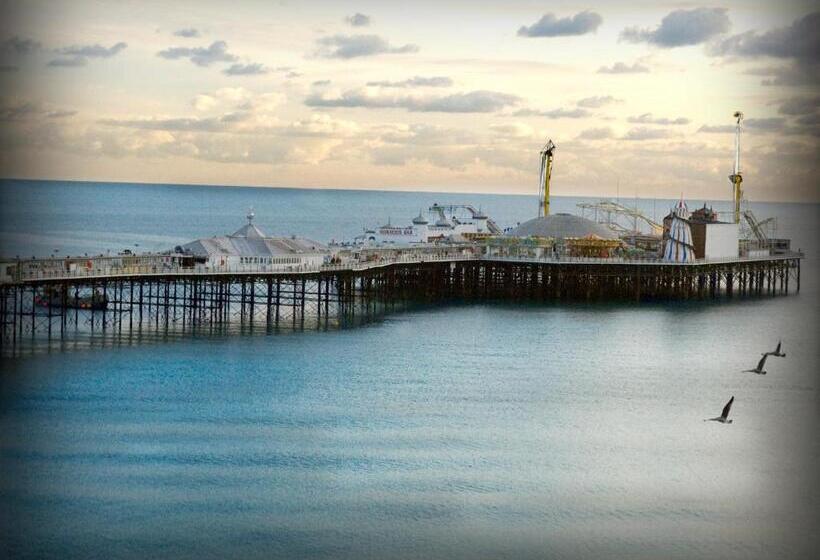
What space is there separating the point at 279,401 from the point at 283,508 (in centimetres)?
975

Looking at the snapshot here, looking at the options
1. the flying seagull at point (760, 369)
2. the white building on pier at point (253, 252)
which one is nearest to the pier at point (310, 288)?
the white building on pier at point (253, 252)

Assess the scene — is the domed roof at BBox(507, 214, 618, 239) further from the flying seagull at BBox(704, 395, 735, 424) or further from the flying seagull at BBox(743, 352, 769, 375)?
the flying seagull at BBox(704, 395, 735, 424)

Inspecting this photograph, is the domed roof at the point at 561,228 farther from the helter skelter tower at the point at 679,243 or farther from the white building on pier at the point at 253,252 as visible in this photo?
the white building on pier at the point at 253,252

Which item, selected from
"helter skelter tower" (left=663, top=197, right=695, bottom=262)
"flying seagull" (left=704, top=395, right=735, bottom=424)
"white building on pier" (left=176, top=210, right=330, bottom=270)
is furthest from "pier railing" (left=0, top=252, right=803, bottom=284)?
"flying seagull" (left=704, top=395, right=735, bottom=424)

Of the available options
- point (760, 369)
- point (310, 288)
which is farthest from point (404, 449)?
point (310, 288)

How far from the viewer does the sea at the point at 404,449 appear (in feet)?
84.0

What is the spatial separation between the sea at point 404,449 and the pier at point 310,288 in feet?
13.6

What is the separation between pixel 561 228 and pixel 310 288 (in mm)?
19012

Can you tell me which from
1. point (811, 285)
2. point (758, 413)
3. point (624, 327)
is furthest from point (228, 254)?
point (811, 285)

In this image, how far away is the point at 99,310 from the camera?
56.3m

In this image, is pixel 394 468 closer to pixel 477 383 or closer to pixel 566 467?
pixel 566 467

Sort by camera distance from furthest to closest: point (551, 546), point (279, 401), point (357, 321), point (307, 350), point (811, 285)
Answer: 1. point (811, 285)
2. point (357, 321)
3. point (307, 350)
4. point (279, 401)
5. point (551, 546)

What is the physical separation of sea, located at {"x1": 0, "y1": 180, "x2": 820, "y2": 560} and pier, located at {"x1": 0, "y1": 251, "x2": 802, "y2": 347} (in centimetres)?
416

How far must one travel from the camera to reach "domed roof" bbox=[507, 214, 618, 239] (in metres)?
81.9
